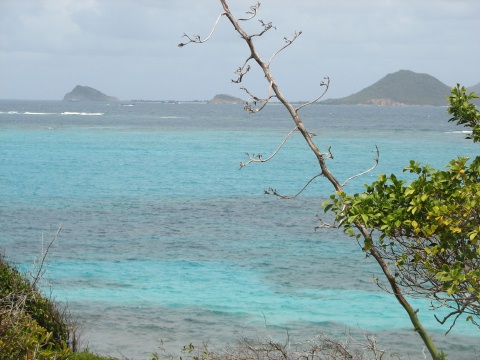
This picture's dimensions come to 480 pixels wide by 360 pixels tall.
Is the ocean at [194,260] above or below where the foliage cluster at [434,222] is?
below

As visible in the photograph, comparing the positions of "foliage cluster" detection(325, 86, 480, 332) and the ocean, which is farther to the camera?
the ocean

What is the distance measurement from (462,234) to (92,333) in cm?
1053

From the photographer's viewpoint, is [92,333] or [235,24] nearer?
[235,24]

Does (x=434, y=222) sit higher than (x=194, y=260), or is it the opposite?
(x=434, y=222)

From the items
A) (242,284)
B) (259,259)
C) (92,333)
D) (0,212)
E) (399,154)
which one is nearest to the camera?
(92,333)

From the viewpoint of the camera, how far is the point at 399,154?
64.6 meters

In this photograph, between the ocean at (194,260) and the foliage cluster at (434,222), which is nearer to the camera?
the foliage cluster at (434,222)

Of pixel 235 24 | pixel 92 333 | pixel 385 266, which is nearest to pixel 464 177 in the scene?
pixel 385 266

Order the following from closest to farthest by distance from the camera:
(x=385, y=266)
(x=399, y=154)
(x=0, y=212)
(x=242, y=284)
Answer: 1. (x=385, y=266)
2. (x=242, y=284)
3. (x=0, y=212)
4. (x=399, y=154)

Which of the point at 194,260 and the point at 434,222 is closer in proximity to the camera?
the point at 434,222

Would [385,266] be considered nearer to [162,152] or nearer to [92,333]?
[92,333]

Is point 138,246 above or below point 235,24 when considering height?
below

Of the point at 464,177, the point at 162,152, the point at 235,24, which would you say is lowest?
the point at 162,152

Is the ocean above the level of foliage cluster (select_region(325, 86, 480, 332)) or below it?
below
